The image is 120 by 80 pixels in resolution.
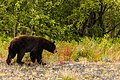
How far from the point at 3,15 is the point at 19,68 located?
10.8m

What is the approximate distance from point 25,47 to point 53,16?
10.8 meters

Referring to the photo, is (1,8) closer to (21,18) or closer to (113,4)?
(21,18)

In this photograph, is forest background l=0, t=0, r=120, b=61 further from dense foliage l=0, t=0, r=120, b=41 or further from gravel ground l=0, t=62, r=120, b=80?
gravel ground l=0, t=62, r=120, b=80

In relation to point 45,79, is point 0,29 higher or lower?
lower

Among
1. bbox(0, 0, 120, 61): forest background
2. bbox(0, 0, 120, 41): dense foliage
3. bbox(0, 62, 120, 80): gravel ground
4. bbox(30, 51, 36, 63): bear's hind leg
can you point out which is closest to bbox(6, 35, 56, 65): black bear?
bbox(30, 51, 36, 63): bear's hind leg

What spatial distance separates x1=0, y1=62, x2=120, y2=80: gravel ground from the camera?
9.70m

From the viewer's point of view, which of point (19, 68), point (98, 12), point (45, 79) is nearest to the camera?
point (45, 79)

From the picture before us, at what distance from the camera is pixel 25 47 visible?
1208 centimetres

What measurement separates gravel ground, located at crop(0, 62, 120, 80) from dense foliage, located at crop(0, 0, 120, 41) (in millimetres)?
8206

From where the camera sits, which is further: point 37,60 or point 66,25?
point 66,25

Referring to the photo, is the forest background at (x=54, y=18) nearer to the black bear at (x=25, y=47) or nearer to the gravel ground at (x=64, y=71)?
the black bear at (x=25, y=47)

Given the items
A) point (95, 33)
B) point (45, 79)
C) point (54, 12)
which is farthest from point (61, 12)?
point (45, 79)

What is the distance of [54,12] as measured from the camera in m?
22.7

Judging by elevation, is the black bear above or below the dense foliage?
above
